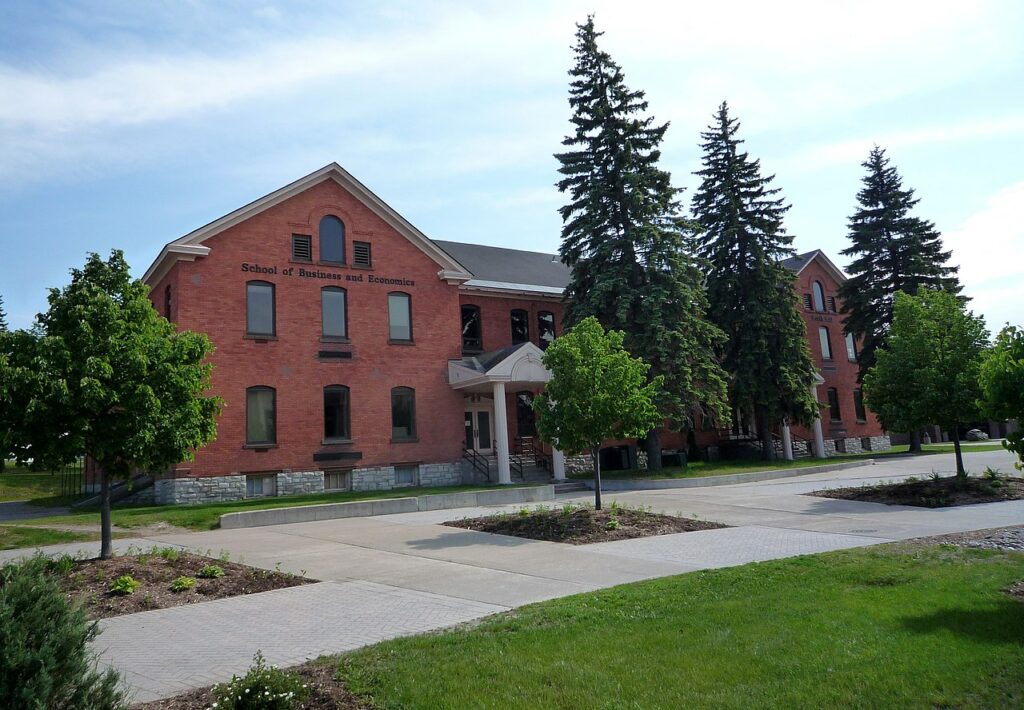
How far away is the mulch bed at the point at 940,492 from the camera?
56.4 feet

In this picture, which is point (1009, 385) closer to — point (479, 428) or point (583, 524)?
point (583, 524)

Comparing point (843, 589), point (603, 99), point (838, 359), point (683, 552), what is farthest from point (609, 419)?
point (838, 359)

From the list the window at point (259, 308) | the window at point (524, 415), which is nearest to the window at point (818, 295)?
the window at point (524, 415)

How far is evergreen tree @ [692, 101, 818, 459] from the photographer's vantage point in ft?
109

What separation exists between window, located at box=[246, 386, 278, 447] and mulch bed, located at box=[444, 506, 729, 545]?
11140 mm

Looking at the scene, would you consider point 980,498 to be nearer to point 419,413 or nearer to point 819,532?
point 819,532

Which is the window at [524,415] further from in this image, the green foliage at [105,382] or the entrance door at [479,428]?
the green foliage at [105,382]

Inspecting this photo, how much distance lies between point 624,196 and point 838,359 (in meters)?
23.7

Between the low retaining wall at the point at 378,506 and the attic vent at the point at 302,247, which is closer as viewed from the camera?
the low retaining wall at the point at 378,506

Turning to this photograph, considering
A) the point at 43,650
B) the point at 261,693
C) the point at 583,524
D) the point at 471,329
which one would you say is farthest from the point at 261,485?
the point at 43,650

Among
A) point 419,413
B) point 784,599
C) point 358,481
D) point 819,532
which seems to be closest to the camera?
point 784,599

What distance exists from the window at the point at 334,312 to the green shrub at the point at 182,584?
17533 millimetres

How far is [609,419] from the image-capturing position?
52.0 ft

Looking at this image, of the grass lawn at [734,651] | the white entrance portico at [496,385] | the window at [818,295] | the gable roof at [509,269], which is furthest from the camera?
the window at [818,295]
